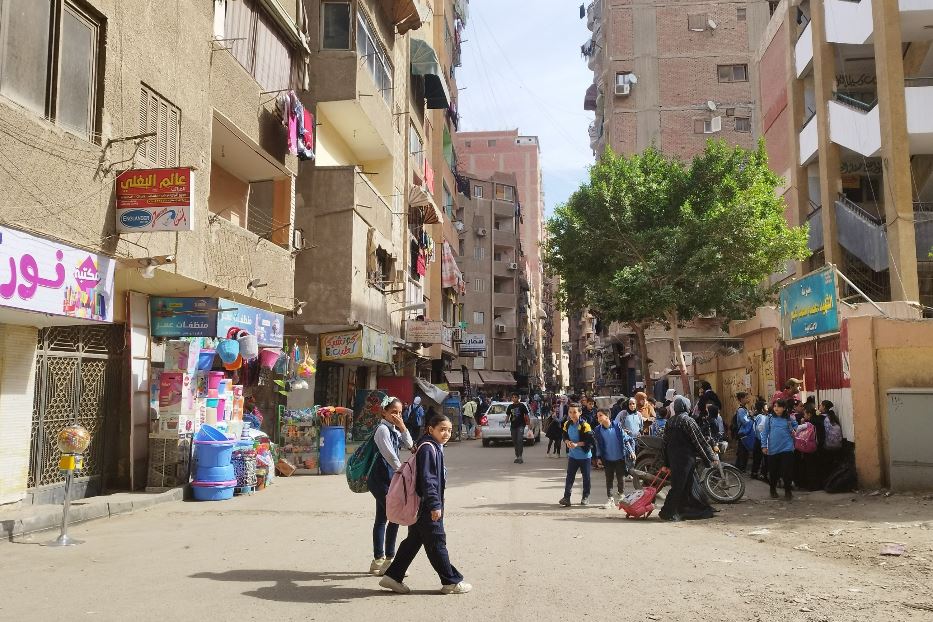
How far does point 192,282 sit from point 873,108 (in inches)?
747

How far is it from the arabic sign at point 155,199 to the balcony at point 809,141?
70.4 ft

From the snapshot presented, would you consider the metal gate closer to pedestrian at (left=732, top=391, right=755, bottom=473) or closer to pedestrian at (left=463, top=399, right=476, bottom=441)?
pedestrian at (left=732, top=391, right=755, bottom=473)

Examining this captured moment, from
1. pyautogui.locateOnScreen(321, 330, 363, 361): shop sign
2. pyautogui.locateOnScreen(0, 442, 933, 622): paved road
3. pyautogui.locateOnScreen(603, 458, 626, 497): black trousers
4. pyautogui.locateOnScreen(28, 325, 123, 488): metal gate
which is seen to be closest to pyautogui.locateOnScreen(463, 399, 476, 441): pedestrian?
pyautogui.locateOnScreen(321, 330, 363, 361): shop sign

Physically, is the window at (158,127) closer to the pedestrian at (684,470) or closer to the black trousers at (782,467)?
the pedestrian at (684,470)

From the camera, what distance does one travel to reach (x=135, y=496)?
12.0m

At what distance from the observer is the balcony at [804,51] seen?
26.2 metres

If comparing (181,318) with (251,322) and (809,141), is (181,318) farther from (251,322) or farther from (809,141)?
(809,141)

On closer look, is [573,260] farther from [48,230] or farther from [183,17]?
[48,230]

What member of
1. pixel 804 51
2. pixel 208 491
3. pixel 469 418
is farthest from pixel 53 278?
pixel 469 418

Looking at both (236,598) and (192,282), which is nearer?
(236,598)

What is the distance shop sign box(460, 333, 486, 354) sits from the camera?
5300cm

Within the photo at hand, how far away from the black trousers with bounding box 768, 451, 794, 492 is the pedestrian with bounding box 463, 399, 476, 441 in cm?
2359

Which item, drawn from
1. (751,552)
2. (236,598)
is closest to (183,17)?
(236,598)

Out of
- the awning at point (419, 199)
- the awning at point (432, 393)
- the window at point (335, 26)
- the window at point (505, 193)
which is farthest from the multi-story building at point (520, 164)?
the window at point (335, 26)
